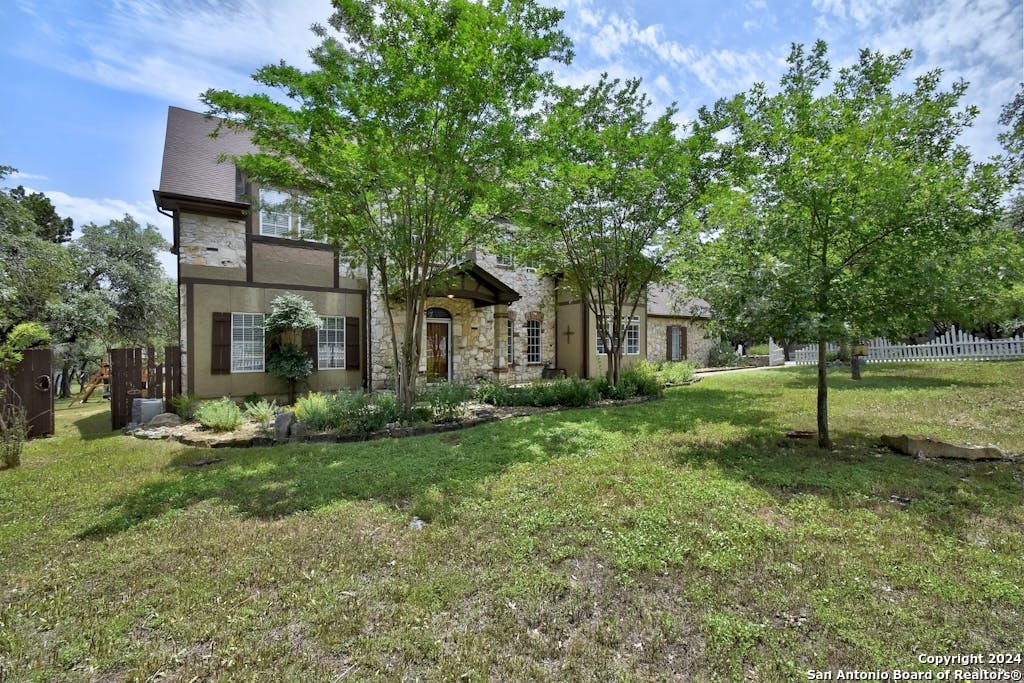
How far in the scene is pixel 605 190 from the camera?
9.20 meters

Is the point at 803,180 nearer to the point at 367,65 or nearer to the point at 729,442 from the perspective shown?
the point at 729,442

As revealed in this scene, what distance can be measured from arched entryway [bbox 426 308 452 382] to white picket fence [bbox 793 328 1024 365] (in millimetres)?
11536

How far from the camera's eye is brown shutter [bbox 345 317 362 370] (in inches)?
462

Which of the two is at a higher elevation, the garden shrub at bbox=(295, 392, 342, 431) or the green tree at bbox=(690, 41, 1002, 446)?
the green tree at bbox=(690, 41, 1002, 446)

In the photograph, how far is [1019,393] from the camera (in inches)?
338

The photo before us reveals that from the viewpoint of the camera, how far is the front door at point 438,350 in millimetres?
13188

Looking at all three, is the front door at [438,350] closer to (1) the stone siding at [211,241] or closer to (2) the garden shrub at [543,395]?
(2) the garden shrub at [543,395]

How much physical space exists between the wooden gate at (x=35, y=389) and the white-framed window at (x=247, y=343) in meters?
3.05

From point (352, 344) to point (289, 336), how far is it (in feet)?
5.08

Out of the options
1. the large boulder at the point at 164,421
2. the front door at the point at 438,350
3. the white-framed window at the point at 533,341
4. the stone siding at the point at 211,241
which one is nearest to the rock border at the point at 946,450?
the front door at the point at 438,350

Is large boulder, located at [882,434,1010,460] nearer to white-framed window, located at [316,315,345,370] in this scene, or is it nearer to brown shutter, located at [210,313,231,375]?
white-framed window, located at [316,315,345,370]

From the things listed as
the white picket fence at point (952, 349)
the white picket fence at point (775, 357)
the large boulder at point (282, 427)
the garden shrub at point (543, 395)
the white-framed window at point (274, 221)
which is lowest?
the large boulder at point (282, 427)

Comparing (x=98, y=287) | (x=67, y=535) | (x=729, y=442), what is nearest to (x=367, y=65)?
(x=67, y=535)

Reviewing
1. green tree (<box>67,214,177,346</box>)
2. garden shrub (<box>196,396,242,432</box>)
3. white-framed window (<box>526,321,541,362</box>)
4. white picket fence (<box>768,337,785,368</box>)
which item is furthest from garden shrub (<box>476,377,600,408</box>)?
green tree (<box>67,214,177,346</box>)
